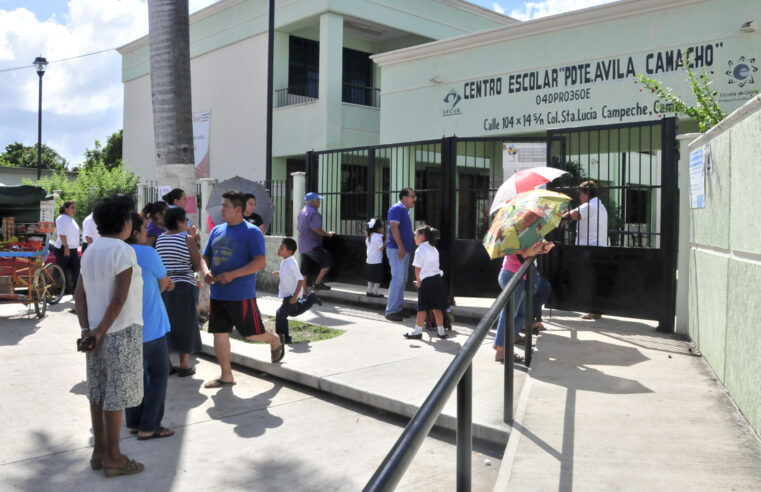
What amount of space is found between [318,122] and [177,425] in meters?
16.1

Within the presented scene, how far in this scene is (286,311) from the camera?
7676mm

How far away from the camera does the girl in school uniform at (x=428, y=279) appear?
8.04 metres

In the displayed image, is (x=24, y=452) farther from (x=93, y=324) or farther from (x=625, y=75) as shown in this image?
(x=625, y=75)

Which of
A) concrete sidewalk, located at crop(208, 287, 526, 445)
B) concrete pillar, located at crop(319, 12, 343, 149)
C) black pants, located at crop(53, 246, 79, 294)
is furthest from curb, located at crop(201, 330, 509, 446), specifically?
concrete pillar, located at crop(319, 12, 343, 149)

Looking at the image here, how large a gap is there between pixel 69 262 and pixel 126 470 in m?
9.47

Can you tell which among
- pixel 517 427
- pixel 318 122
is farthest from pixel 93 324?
pixel 318 122

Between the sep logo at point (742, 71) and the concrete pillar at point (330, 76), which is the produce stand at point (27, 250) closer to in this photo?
the concrete pillar at point (330, 76)

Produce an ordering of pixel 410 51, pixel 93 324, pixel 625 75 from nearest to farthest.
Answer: pixel 93 324, pixel 625 75, pixel 410 51

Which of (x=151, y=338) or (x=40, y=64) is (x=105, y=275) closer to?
(x=151, y=338)

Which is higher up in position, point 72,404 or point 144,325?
point 144,325

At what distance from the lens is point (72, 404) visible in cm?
573

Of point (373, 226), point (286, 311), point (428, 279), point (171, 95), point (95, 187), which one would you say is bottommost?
point (286, 311)

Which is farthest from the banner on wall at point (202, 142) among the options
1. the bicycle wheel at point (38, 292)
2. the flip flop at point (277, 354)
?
the flip flop at point (277, 354)

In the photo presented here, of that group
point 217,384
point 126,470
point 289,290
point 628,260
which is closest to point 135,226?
point 126,470
